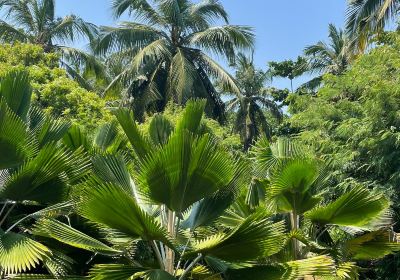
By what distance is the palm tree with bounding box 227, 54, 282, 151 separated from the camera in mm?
28797

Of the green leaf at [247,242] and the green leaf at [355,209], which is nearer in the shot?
the green leaf at [247,242]

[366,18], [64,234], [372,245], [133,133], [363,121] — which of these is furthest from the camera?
[366,18]

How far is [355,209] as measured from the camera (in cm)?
685

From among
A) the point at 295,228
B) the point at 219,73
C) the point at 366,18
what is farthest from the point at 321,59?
the point at 295,228

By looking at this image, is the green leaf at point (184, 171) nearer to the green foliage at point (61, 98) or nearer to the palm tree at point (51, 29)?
the green foliage at point (61, 98)

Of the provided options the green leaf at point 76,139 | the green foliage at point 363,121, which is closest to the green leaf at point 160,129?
the green leaf at point 76,139

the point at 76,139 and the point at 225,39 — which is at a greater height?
the point at 225,39

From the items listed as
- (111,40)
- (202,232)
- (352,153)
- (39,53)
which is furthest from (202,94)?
(202,232)

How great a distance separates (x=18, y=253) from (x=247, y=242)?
1.99 meters

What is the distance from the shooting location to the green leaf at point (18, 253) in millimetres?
4707

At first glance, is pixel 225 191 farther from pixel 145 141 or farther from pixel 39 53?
pixel 39 53

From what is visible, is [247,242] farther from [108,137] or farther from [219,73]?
[219,73]

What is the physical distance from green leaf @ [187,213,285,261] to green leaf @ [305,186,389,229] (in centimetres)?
180

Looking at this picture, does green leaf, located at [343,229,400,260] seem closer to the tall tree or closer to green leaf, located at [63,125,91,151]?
green leaf, located at [63,125,91,151]
